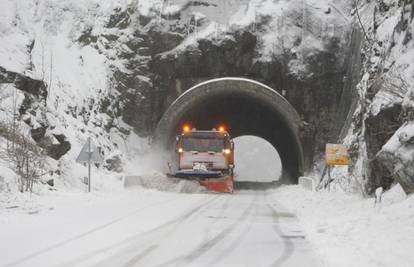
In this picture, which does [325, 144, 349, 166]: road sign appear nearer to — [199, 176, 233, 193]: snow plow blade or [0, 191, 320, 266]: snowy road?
[199, 176, 233, 193]: snow plow blade

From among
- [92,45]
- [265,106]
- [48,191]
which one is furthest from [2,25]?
[265,106]

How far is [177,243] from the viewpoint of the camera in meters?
7.33

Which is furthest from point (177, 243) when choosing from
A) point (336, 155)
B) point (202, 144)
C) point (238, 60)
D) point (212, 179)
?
point (238, 60)

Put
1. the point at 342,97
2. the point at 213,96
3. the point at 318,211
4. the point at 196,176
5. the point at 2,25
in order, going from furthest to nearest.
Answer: the point at 213,96 < the point at 342,97 < the point at 196,176 < the point at 2,25 < the point at 318,211

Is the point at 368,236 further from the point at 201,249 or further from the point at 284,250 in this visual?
the point at 201,249

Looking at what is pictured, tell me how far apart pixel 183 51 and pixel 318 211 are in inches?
612

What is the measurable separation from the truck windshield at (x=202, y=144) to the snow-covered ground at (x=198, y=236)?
10.6m

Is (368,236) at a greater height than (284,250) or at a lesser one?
greater

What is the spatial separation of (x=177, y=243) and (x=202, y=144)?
1529 centimetres

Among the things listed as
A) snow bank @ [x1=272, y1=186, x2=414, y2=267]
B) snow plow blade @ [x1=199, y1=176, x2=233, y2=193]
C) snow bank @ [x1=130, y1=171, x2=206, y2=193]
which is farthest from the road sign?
snow bank @ [x1=272, y1=186, x2=414, y2=267]

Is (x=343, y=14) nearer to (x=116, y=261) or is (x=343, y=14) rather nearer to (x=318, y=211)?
(x=318, y=211)

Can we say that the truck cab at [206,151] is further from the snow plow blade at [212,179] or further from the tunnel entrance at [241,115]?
the tunnel entrance at [241,115]

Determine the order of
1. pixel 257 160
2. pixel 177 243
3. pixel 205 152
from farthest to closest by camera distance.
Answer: pixel 257 160 → pixel 205 152 → pixel 177 243

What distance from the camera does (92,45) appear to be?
25625mm
